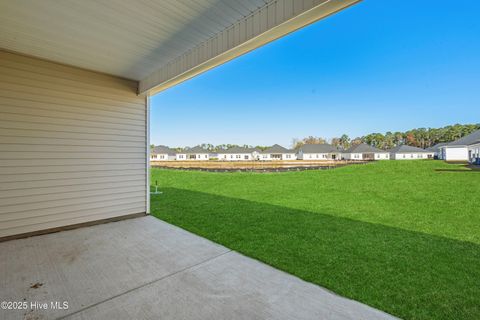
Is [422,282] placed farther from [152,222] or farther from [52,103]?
[52,103]

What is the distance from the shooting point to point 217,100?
22906 mm

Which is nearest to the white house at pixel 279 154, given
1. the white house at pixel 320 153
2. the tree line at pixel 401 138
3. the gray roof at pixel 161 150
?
the white house at pixel 320 153

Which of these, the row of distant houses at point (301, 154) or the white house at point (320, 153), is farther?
the white house at point (320, 153)

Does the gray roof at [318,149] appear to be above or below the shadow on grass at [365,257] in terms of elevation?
above

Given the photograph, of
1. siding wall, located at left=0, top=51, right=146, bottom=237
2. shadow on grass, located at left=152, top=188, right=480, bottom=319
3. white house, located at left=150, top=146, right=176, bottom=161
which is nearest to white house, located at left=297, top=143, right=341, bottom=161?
white house, located at left=150, top=146, right=176, bottom=161

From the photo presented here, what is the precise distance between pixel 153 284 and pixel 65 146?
3.17 m

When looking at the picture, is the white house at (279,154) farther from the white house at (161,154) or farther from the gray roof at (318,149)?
the white house at (161,154)

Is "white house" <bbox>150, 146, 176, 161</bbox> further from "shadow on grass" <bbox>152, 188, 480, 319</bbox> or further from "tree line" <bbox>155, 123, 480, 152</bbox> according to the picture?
"shadow on grass" <bbox>152, 188, 480, 319</bbox>

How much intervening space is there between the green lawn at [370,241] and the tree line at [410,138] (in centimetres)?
5153

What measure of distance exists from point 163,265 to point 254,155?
4410cm

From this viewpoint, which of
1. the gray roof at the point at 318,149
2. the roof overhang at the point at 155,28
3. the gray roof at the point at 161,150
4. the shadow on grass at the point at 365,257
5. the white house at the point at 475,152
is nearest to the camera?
the shadow on grass at the point at 365,257

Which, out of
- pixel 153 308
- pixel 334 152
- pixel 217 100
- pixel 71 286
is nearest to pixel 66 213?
pixel 71 286

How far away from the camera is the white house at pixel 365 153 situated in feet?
136

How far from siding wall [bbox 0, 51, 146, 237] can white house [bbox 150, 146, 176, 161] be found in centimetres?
4564
